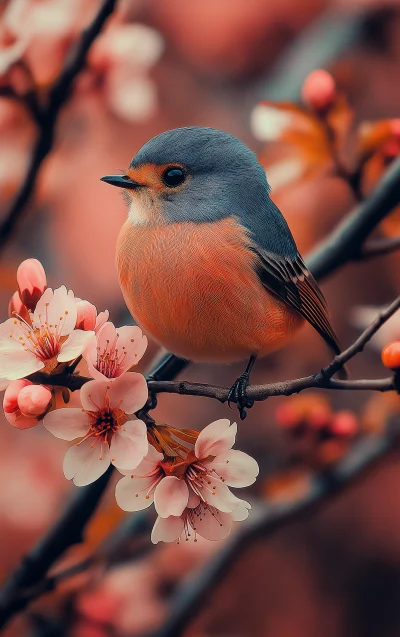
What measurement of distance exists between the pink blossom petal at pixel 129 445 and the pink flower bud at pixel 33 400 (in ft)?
0.23

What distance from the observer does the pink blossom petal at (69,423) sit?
26.9 inches

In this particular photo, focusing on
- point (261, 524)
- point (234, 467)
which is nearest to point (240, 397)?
point (234, 467)

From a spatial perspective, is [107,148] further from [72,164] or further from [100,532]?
[100,532]

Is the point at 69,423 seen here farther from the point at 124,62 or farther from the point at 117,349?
the point at 124,62

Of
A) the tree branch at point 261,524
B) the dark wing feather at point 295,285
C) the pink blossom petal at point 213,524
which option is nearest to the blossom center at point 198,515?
the pink blossom petal at point 213,524

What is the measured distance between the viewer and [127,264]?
92cm

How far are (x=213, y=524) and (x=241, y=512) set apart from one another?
0.10 feet

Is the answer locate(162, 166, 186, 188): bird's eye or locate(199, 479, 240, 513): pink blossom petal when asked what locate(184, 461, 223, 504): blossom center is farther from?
locate(162, 166, 186, 188): bird's eye

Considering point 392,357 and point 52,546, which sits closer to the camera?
point 392,357

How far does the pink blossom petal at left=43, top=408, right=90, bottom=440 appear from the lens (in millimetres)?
684

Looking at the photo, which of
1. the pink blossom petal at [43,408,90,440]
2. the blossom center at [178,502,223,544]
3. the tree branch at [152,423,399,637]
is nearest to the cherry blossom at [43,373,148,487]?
the pink blossom petal at [43,408,90,440]

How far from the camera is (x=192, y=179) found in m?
0.98

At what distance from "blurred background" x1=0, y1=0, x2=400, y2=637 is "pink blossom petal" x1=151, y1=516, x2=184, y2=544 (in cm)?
44

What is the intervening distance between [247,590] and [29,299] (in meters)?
1.56
